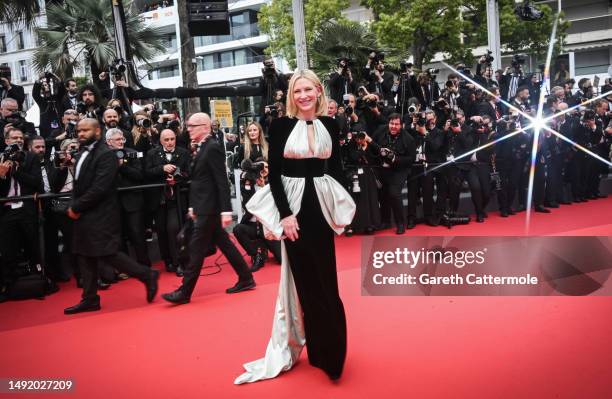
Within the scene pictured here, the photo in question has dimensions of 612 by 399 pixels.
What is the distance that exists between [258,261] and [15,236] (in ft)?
8.62

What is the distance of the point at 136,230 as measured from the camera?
623 cm

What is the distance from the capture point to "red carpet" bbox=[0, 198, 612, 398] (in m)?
3.04

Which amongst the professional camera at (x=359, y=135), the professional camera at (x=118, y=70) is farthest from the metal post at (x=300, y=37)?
the professional camera at (x=118, y=70)

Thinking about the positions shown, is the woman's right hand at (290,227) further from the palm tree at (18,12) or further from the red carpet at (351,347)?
the palm tree at (18,12)

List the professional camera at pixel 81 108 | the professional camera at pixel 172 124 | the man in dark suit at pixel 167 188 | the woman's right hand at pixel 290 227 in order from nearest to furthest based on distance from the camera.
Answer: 1. the woman's right hand at pixel 290 227
2. the man in dark suit at pixel 167 188
3. the professional camera at pixel 172 124
4. the professional camera at pixel 81 108

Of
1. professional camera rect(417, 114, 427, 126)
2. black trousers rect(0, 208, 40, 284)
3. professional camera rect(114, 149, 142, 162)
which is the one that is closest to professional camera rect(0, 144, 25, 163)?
black trousers rect(0, 208, 40, 284)

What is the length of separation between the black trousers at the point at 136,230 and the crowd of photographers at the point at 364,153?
14 millimetres

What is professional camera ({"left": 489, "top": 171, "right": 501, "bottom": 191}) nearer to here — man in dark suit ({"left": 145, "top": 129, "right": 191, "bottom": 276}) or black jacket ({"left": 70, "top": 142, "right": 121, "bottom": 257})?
man in dark suit ({"left": 145, "top": 129, "right": 191, "bottom": 276})

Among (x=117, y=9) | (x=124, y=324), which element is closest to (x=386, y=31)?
(x=117, y=9)

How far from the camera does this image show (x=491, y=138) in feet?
29.5

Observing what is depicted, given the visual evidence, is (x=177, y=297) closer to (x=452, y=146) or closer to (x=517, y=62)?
(x=452, y=146)

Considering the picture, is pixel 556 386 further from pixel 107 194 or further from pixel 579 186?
pixel 579 186

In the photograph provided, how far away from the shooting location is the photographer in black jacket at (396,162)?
7.85 meters

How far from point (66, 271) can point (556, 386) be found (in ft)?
17.8
